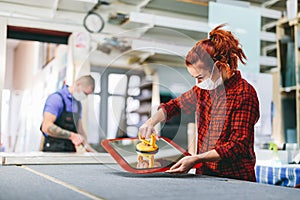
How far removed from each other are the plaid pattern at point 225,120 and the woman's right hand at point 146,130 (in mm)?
101

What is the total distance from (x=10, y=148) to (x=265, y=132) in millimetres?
1966

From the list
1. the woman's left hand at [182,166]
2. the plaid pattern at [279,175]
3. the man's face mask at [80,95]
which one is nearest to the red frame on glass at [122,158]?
the woman's left hand at [182,166]

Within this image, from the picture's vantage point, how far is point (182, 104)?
151 cm

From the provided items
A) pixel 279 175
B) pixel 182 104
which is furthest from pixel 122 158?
pixel 279 175

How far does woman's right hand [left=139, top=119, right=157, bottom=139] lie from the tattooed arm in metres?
1.57

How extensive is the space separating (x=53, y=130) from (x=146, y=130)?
5.67 feet

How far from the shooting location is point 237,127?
1.52 meters

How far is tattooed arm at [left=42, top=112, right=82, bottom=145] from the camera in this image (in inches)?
115

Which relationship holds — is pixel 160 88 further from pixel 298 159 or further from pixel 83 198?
pixel 298 159

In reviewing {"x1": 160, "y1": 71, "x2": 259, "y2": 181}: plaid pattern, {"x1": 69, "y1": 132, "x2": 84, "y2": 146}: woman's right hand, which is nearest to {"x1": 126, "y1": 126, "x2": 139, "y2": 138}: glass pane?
{"x1": 160, "y1": 71, "x2": 259, "y2": 181}: plaid pattern

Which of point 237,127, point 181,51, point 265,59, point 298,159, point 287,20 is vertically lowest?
point 298,159

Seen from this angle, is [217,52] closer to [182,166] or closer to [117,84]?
[117,84]

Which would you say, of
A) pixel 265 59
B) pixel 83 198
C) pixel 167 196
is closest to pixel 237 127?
pixel 167 196

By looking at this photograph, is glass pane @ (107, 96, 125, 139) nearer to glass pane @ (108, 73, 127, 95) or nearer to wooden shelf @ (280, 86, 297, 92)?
glass pane @ (108, 73, 127, 95)
